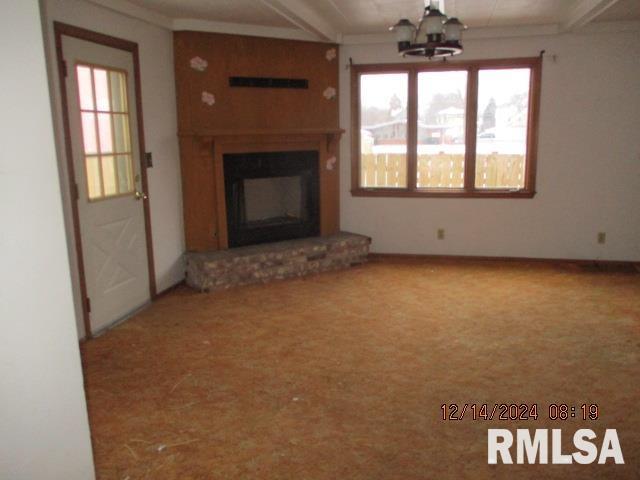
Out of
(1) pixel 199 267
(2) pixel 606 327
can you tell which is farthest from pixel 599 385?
(1) pixel 199 267

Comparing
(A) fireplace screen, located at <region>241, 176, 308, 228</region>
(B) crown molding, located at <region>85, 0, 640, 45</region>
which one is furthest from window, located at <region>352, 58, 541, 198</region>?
(A) fireplace screen, located at <region>241, 176, 308, 228</region>

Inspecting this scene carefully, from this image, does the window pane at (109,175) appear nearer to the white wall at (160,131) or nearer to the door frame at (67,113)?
the door frame at (67,113)

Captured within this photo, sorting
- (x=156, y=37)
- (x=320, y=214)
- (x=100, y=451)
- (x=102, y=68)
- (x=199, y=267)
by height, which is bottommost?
(x=100, y=451)

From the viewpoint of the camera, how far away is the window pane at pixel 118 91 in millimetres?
4066

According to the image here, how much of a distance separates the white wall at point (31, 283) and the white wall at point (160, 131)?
3.36 m

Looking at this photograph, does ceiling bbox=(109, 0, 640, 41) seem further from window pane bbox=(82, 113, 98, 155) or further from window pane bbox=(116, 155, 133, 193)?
window pane bbox=(116, 155, 133, 193)

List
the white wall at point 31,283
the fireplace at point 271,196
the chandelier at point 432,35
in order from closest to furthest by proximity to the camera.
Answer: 1. the white wall at point 31,283
2. the chandelier at point 432,35
3. the fireplace at point 271,196

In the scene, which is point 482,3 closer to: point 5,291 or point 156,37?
point 156,37

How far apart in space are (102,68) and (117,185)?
0.89 metres

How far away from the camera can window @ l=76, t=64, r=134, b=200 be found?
3.78m

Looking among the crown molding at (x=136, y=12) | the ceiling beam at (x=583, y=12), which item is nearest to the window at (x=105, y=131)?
the crown molding at (x=136, y=12)

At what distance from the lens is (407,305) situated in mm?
4434

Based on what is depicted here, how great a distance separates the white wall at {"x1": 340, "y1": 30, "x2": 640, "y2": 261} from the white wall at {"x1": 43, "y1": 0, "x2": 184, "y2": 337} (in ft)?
6.41
